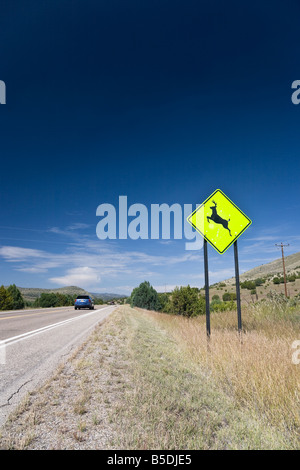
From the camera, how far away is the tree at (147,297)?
33.4 meters

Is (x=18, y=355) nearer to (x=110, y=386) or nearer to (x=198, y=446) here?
(x=110, y=386)

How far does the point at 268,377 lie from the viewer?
3602 millimetres

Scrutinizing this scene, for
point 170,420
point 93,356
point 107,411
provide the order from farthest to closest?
point 93,356
point 107,411
point 170,420

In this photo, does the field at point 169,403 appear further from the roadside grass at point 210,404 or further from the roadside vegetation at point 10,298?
the roadside vegetation at point 10,298

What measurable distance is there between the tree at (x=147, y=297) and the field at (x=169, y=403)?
28.8 m

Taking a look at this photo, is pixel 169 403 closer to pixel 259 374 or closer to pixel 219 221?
pixel 259 374

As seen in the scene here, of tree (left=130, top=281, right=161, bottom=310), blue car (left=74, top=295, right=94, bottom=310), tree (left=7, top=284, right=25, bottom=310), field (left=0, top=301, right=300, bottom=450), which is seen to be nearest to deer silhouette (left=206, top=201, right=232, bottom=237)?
field (left=0, top=301, right=300, bottom=450)

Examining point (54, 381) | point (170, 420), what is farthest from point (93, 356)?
point (170, 420)

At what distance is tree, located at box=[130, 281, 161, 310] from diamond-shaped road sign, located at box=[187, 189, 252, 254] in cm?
2771

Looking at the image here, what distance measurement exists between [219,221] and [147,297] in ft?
93.9

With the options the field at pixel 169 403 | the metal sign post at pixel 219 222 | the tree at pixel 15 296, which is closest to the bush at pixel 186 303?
the metal sign post at pixel 219 222

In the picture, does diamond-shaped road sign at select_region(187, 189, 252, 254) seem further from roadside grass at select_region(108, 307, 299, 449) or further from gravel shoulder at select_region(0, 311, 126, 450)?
gravel shoulder at select_region(0, 311, 126, 450)

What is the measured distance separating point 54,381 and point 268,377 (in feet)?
10.7

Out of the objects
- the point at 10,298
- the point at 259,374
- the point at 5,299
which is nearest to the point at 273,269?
the point at 10,298
